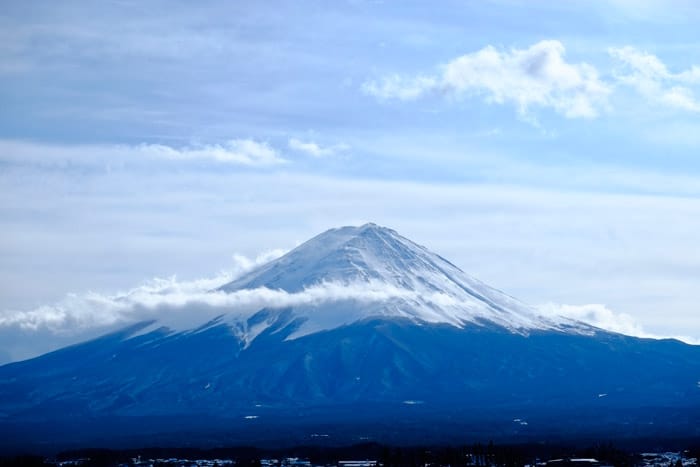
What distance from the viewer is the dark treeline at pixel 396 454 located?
109 m

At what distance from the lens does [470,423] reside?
172m

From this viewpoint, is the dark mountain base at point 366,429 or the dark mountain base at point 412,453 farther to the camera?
the dark mountain base at point 366,429

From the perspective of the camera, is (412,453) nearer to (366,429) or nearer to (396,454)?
(396,454)

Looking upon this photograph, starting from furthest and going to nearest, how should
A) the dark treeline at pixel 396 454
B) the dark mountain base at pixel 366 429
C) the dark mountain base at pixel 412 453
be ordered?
the dark mountain base at pixel 366 429 → the dark mountain base at pixel 412 453 → the dark treeline at pixel 396 454

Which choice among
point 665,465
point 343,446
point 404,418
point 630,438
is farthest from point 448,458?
point 404,418

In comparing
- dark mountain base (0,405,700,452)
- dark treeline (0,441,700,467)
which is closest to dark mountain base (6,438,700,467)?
dark treeline (0,441,700,467)

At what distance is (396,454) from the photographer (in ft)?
366

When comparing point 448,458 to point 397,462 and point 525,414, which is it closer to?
point 397,462

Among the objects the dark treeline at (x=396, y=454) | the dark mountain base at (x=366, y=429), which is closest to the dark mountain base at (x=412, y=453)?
the dark treeline at (x=396, y=454)

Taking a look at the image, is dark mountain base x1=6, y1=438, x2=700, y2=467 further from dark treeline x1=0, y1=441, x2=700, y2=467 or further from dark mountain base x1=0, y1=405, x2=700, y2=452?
dark mountain base x1=0, y1=405, x2=700, y2=452

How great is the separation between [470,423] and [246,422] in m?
33.6

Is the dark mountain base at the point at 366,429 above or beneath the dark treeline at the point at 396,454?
above

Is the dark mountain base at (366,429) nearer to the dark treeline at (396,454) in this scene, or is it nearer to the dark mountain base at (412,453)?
the dark mountain base at (412,453)

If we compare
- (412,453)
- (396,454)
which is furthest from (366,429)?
(396,454)
